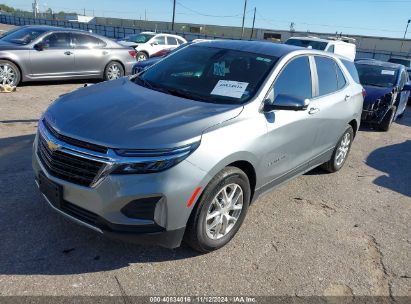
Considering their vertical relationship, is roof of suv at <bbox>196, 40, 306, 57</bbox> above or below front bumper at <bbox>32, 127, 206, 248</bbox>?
above

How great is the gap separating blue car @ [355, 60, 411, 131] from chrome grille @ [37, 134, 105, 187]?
25.3ft

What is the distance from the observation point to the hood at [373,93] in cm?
901

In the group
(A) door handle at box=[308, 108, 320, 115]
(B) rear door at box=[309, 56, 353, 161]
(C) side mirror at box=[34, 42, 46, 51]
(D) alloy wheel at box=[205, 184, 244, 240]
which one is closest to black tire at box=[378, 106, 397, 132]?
(B) rear door at box=[309, 56, 353, 161]

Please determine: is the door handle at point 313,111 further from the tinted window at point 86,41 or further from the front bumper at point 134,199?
the tinted window at point 86,41

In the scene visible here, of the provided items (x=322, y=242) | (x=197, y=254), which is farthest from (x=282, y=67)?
(x=197, y=254)

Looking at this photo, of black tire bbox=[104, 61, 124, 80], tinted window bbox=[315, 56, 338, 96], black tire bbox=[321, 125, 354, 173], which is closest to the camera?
tinted window bbox=[315, 56, 338, 96]

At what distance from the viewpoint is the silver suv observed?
2738mm

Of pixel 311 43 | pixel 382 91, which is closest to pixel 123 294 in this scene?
pixel 382 91

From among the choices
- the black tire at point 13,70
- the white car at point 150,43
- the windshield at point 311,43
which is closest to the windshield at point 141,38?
the white car at point 150,43

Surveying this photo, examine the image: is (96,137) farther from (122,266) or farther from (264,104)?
(264,104)

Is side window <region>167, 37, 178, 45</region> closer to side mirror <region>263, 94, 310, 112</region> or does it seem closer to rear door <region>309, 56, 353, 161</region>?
rear door <region>309, 56, 353, 161</region>

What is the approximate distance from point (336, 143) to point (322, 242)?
1.95 m

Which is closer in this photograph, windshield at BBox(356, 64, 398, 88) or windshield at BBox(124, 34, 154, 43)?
windshield at BBox(356, 64, 398, 88)

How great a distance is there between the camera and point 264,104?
3594 mm
